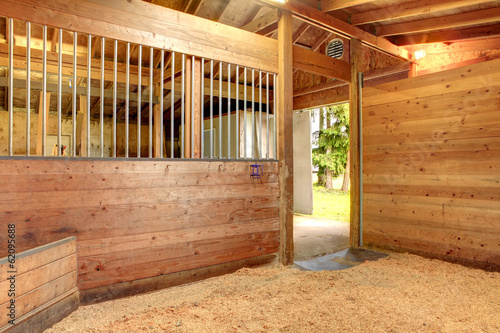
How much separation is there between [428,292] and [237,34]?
2.59 metres

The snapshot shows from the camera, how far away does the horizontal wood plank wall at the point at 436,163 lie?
2850 millimetres

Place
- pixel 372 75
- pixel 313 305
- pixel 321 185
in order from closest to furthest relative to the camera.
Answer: pixel 313 305
pixel 372 75
pixel 321 185

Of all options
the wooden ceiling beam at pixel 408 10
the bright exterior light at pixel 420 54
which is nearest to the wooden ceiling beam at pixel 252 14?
the wooden ceiling beam at pixel 408 10

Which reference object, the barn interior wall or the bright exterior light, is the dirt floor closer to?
the bright exterior light

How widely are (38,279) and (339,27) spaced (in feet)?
11.8

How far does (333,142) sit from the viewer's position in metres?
9.89

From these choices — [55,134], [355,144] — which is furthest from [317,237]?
[55,134]

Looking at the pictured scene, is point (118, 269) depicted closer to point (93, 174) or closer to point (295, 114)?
point (93, 174)

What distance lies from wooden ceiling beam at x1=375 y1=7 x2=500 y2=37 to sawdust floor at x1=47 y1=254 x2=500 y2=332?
2.48 meters

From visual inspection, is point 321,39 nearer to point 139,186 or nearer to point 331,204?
point 139,186

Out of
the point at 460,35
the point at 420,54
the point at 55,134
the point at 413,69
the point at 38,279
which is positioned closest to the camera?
the point at 38,279

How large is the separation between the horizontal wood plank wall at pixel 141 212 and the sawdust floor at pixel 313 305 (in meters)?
0.23

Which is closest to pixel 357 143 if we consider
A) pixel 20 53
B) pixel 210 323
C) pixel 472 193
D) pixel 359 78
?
pixel 359 78

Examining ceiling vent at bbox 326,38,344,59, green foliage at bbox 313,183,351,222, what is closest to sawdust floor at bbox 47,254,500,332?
ceiling vent at bbox 326,38,344,59
